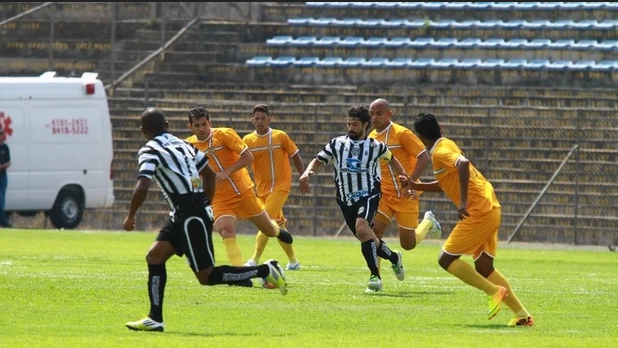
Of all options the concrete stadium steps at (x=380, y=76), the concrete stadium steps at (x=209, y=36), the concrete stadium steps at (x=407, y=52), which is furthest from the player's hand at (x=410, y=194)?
the concrete stadium steps at (x=209, y=36)

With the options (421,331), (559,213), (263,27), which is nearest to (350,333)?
(421,331)

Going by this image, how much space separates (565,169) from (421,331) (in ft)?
60.0

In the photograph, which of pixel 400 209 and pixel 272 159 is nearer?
pixel 400 209

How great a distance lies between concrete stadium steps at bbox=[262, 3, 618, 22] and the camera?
34688 mm

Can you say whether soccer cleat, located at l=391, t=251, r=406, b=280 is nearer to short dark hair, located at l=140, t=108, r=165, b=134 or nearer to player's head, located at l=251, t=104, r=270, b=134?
player's head, located at l=251, t=104, r=270, b=134

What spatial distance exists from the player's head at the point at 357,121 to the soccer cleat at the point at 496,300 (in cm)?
347

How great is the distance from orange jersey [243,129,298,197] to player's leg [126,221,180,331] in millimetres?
7697

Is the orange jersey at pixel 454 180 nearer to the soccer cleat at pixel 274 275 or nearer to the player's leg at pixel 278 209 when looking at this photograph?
the soccer cleat at pixel 274 275

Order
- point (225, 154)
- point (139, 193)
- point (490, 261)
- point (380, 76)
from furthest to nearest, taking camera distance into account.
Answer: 1. point (380, 76)
2. point (225, 154)
3. point (490, 261)
4. point (139, 193)

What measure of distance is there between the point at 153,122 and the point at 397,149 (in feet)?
19.8

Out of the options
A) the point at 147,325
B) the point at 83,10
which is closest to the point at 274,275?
the point at 147,325

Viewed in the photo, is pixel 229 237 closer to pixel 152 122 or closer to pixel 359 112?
pixel 359 112

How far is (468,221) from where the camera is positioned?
477 inches

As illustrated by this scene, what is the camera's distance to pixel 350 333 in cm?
1095
